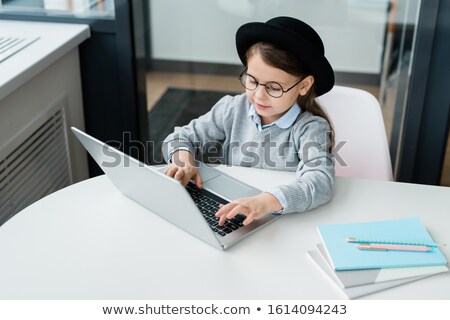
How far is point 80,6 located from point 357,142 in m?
1.24

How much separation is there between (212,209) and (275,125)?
14.7 inches

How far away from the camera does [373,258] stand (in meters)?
1.23

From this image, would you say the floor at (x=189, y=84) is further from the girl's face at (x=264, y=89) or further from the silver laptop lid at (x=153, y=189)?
the silver laptop lid at (x=153, y=189)

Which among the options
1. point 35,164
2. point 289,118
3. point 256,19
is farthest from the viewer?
point 256,19

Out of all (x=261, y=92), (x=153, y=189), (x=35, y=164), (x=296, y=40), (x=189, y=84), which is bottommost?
(x=35, y=164)

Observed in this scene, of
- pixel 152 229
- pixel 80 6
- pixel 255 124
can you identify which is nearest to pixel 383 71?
pixel 255 124

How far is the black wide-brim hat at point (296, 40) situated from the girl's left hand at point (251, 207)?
0.35 metres

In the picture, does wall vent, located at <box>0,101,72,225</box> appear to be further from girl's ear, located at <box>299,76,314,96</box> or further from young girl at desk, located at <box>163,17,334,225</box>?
girl's ear, located at <box>299,76,314,96</box>

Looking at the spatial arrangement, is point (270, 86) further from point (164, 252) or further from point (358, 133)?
point (164, 252)

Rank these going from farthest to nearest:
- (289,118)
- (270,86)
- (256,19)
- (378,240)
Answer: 1. (256,19)
2. (289,118)
3. (270,86)
4. (378,240)

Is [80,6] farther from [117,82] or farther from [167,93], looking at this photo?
[167,93]

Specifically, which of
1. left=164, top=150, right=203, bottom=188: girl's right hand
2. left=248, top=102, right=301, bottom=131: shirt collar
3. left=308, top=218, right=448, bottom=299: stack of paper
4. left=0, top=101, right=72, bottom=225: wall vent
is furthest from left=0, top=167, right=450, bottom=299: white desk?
left=0, top=101, right=72, bottom=225: wall vent

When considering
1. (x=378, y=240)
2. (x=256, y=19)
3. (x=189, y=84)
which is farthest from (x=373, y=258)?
(x=189, y=84)
